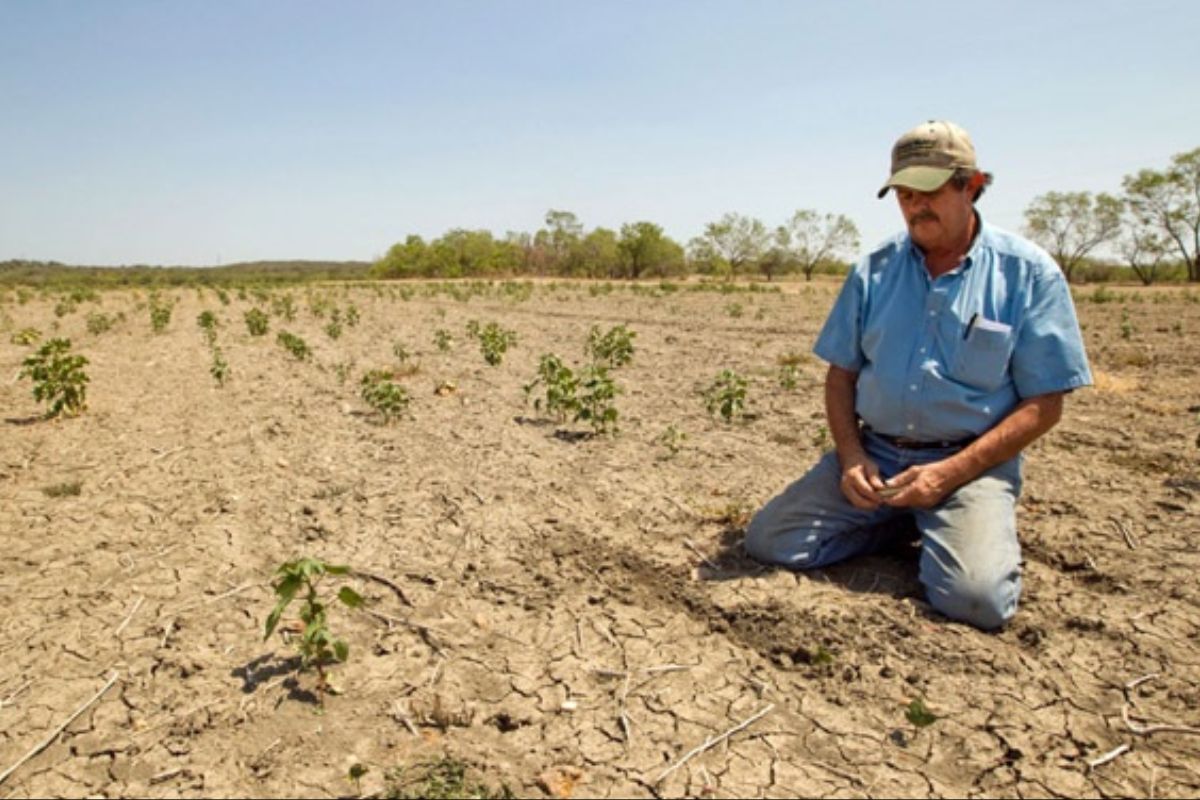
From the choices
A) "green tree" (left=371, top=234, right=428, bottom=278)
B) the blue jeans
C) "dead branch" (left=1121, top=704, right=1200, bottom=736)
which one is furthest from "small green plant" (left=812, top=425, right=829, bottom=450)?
"green tree" (left=371, top=234, right=428, bottom=278)

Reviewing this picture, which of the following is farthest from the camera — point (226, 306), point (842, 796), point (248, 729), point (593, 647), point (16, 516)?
point (226, 306)

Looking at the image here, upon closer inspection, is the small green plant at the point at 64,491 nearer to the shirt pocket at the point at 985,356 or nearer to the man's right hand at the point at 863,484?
the man's right hand at the point at 863,484

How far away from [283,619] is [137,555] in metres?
1.17

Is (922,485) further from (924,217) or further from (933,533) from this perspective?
(924,217)

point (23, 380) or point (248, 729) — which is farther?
point (23, 380)

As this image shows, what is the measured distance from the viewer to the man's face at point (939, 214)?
112 inches

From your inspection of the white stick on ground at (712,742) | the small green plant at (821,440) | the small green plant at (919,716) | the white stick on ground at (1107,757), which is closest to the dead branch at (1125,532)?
the white stick on ground at (1107,757)

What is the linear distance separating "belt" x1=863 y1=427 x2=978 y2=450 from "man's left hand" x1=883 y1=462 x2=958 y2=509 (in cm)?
17

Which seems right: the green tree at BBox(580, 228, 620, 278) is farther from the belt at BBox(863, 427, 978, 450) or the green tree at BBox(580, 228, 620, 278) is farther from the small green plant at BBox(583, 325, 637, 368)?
the belt at BBox(863, 427, 978, 450)

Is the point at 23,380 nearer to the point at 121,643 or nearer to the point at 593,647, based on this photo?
the point at 121,643

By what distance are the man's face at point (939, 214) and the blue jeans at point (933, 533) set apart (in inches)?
33.3

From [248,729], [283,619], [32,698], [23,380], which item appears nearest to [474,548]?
[283,619]

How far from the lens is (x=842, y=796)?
6.57 feet

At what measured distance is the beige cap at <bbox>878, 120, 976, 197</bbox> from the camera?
2748mm
